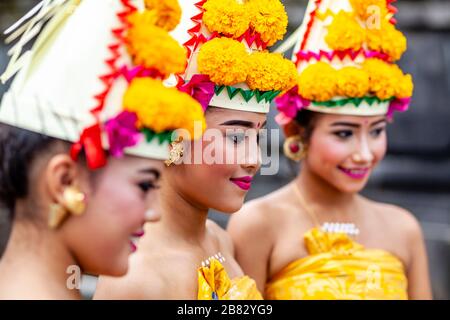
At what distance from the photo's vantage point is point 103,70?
215 cm

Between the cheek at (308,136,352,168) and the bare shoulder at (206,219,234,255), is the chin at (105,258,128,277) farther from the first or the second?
the cheek at (308,136,352,168)

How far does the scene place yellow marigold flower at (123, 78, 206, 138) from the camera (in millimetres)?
2105

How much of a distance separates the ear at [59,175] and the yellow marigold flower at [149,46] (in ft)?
1.01

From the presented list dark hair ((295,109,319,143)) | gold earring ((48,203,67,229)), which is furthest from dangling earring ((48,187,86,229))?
dark hair ((295,109,319,143))

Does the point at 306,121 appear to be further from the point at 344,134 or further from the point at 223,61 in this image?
the point at 223,61

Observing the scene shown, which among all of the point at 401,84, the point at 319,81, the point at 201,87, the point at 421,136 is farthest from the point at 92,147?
the point at 421,136

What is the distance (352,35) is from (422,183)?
4.45 metres

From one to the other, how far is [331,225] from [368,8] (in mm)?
932

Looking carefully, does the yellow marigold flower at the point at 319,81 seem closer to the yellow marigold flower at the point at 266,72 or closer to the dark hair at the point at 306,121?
the dark hair at the point at 306,121

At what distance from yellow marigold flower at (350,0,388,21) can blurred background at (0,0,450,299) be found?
155 inches

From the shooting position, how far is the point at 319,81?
3518mm

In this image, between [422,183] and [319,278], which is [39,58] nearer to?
[319,278]

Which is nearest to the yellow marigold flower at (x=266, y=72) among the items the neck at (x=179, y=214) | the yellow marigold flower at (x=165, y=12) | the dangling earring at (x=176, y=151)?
the dangling earring at (x=176, y=151)

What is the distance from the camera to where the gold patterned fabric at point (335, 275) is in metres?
3.55
